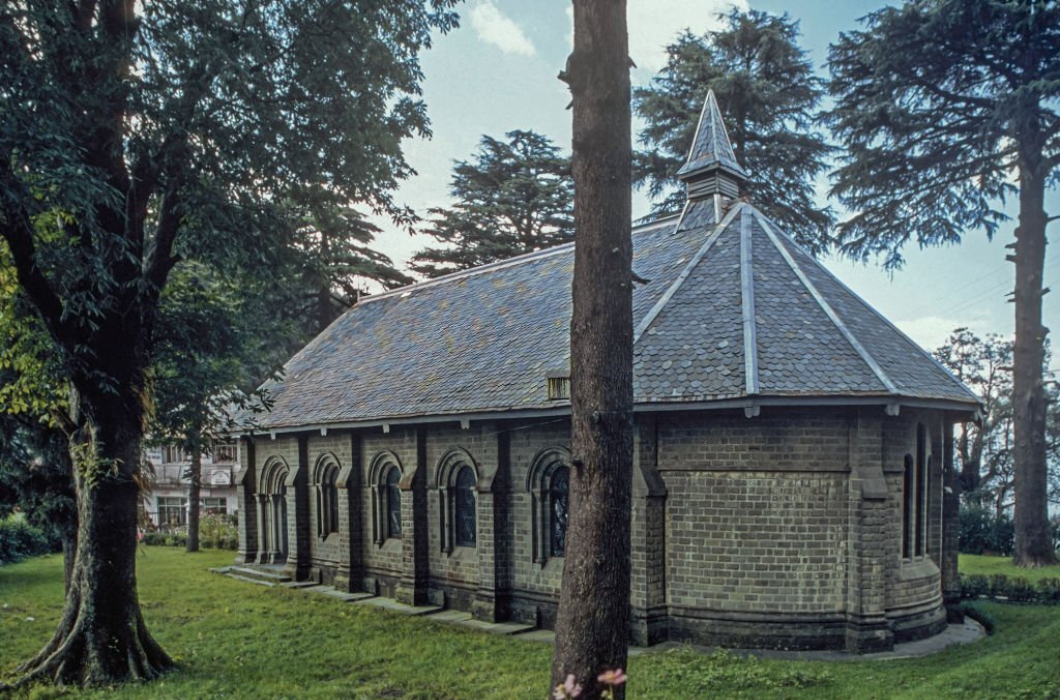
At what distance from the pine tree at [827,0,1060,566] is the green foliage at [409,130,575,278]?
12.5 meters

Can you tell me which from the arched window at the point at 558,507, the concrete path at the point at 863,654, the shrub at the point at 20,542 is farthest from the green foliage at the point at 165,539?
the concrete path at the point at 863,654

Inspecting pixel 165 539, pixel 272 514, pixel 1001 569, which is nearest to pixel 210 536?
pixel 165 539

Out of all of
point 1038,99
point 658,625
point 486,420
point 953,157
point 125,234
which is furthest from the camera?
point 953,157

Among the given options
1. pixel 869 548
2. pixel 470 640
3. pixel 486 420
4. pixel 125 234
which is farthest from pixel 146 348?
pixel 869 548

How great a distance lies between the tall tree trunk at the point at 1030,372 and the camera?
1916cm

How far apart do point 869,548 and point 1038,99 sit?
14.7 meters

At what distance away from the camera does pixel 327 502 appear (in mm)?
17938

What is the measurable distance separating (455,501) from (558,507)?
2.76 metres

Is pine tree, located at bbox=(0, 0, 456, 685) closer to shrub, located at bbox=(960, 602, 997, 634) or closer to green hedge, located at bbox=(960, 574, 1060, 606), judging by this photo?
shrub, located at bbox=(960, 602, 997, 634)

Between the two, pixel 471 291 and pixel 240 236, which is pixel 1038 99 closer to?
pixel 471 291

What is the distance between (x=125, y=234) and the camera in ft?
32.4

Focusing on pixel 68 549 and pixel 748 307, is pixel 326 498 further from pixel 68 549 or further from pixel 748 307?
pixel 748 307

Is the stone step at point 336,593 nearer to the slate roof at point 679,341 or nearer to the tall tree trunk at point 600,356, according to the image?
the slate roof at point 679,341

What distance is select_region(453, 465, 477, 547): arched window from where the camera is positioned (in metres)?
14.4
